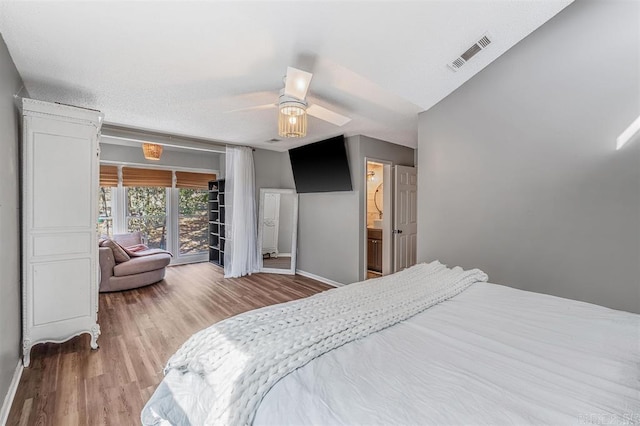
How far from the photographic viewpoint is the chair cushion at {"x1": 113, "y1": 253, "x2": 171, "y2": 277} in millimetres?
3807

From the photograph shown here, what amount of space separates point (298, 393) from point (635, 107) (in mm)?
2596

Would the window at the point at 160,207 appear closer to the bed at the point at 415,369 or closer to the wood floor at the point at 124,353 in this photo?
the wood floor at the point at 124,353

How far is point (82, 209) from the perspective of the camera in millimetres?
2262

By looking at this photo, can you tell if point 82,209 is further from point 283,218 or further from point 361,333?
A: point 283,218

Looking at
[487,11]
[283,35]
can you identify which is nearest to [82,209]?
[283,35]

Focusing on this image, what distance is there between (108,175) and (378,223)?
510 cm

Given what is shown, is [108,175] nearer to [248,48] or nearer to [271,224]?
[271,224]

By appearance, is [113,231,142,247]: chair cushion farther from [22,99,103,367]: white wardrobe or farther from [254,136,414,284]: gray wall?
[22,99,103,367]: white wardrobe

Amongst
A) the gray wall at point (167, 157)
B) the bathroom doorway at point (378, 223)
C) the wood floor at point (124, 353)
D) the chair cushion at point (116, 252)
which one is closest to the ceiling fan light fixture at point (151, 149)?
the gray wall at point (167, 157)

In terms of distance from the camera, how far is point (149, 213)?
5320 millimetres

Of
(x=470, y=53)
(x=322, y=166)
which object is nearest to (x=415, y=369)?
(x=470, y=53)

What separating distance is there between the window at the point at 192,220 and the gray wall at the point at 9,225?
365 centimetres

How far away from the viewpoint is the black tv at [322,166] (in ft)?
12.9

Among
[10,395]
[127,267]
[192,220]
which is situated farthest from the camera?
[192,220]
